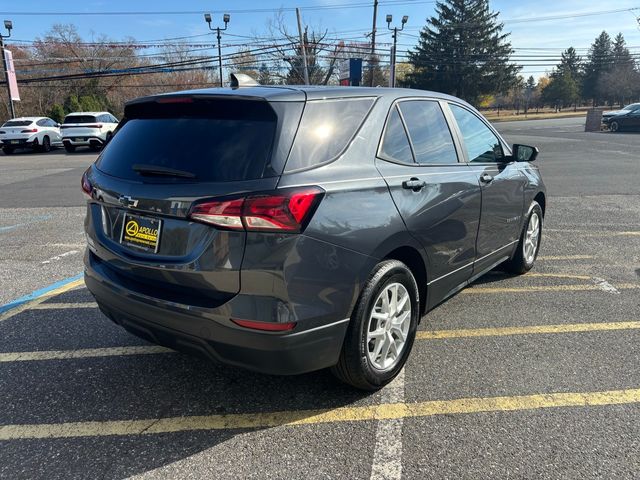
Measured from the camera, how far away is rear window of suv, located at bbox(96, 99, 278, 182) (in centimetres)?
238

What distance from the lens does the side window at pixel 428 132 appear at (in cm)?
323

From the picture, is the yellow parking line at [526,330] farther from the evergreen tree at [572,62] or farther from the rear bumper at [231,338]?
the evergreen tree at [572,62]

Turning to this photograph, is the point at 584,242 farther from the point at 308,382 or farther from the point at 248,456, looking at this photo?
the point at 248,456

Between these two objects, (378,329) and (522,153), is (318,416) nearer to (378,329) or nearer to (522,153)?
(378,329)

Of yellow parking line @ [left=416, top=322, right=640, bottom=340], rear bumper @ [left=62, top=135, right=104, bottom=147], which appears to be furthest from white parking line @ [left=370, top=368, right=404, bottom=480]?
rear bumper @ [left=62, top=135, right=104, bottom=147]

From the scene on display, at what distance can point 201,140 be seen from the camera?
255 centimetres

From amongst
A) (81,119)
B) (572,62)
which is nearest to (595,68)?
(572,62)

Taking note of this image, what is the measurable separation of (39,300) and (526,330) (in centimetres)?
419

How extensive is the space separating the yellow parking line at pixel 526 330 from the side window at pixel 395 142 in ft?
4.63

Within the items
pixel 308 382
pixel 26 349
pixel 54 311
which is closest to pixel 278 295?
pixel 308 382

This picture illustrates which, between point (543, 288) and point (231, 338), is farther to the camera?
point (543, 288)

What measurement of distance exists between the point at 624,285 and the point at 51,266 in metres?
6.00

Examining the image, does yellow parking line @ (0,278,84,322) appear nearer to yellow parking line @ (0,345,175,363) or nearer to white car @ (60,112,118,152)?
yellow parking line @ (0,345,175,363)

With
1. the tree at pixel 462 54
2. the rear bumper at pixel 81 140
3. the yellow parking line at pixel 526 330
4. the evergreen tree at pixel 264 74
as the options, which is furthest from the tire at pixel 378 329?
the tree at pixel 462 54
